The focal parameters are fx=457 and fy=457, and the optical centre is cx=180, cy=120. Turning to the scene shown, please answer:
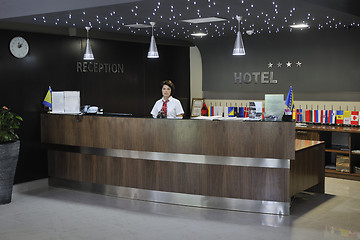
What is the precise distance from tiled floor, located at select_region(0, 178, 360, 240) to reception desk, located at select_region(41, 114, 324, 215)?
0.21 metres

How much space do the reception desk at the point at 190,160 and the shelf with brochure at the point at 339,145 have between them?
134 centimetres

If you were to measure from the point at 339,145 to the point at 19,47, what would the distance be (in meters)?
6.36

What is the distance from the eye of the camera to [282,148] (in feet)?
20.1

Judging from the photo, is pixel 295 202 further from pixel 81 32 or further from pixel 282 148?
pixel 81 32

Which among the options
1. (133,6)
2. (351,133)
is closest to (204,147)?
(133,6)

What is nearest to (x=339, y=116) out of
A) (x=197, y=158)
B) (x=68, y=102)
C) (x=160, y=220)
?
(x=197, y=158)

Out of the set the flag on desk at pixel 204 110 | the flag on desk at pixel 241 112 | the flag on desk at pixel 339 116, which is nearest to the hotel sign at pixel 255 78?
the flag on desk at pixel 241 112

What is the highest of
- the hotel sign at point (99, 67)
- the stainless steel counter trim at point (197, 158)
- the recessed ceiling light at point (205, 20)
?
the recessed ceiling light at point (205, 20)

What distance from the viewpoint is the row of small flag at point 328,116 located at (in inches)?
349

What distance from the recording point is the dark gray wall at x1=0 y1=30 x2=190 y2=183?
25.4 ft

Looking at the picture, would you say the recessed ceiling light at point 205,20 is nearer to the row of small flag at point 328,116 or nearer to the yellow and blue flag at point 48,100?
the yellow and blue flag at point 48,100

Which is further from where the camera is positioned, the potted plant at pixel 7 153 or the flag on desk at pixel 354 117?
the flag on desk at pixel 354 117

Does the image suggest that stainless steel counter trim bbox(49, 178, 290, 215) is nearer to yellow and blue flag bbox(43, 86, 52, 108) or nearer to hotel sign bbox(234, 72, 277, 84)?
yellow and blue flag bbox(43, 86, 52, 108)

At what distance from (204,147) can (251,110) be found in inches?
33.5
